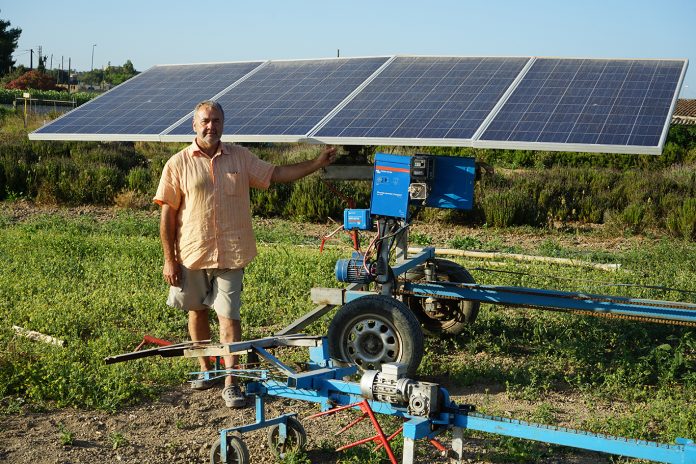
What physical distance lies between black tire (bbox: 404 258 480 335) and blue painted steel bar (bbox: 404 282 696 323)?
490 millimetres

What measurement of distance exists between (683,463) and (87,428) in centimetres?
394

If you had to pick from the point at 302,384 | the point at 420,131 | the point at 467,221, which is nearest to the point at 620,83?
the point at 420,131

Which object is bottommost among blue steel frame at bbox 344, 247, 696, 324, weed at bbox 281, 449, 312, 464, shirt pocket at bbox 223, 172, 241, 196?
weed at bbox 281, 449, 312, 464

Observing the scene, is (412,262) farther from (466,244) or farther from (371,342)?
(466,244)

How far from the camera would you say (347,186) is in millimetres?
17234

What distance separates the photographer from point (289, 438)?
226 inches

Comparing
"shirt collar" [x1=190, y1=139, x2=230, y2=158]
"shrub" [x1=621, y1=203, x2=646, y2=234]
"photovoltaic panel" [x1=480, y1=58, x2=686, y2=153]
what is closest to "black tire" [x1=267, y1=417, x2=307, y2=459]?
"shirt collar" [x1=190, y1=139, x2=230, y2=158]

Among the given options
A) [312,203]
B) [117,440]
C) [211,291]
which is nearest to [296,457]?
[117,440]

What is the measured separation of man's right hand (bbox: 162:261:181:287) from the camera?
6578mm

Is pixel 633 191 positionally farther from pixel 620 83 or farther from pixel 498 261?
pixel 620 83

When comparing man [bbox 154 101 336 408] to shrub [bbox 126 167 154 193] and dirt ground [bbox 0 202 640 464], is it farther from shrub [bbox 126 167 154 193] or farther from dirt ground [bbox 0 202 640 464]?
shrub [bbox 126 167 154 193]

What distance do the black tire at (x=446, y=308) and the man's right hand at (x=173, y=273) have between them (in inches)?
101

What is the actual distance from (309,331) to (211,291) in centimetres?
194

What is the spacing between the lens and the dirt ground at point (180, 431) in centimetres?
572
